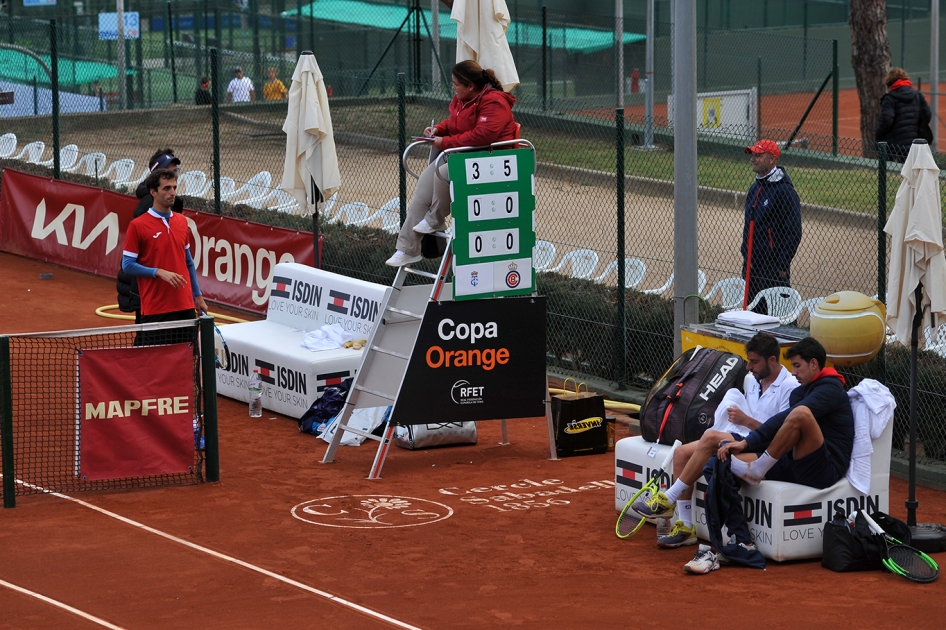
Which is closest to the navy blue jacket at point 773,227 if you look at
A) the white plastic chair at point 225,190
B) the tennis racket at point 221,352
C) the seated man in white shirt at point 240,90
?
the tennis racket at point 221,352

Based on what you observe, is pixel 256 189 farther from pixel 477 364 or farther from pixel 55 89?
pixel 477 364

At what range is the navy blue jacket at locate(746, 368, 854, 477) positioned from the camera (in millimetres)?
8258

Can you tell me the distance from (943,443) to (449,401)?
12.6ft

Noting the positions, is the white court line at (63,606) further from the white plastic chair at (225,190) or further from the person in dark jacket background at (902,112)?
the person in dark jacket background at (902,112)

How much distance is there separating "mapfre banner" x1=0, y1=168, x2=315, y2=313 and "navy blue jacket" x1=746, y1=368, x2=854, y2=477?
756 cm

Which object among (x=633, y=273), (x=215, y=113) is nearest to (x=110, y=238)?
(x=215, y=113)

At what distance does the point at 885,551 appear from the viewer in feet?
26.7

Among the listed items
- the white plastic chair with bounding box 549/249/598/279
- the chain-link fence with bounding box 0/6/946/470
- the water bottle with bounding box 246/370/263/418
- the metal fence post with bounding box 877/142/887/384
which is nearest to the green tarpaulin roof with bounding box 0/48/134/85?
the chain-link fence with bounding box 0/6/946/470

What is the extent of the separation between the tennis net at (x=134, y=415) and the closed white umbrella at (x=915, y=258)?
480 centimetres

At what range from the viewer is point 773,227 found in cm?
1153

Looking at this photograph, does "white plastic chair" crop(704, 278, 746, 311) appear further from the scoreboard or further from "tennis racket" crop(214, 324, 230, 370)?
"tennis racket" crop(214, 324, 230, 370)

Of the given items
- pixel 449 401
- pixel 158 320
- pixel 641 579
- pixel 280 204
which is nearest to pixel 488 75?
pixel 449 401

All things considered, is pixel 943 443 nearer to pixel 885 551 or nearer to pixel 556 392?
pixel 885 551

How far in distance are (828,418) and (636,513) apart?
58.9 inches
